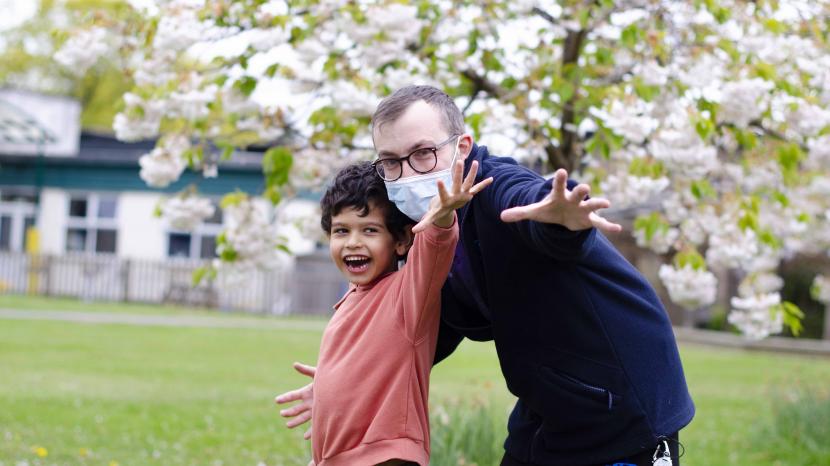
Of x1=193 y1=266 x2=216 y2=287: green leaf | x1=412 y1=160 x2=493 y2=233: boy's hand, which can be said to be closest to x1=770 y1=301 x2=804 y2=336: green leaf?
x1=193 y1=266 x2=216 y2=287: green leaf

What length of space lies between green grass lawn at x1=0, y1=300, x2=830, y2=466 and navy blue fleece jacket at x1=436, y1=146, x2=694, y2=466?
3886 mm

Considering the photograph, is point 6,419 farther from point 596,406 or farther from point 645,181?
point 596,406

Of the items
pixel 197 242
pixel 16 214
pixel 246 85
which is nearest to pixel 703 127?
pixel 246 85

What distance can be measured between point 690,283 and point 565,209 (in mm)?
3475

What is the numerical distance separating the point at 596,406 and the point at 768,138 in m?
3.70

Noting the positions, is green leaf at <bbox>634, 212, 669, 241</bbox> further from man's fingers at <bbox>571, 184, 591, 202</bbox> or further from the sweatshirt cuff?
man's fingers at <bbox>571, 184, 591, 202</bbox>

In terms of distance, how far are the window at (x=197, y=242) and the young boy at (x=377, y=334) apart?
73.0ft

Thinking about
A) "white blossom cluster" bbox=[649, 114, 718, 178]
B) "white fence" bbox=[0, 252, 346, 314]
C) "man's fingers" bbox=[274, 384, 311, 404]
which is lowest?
"white fence" bbox=[0, 252, 346, 314]

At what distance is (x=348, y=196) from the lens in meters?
2.67

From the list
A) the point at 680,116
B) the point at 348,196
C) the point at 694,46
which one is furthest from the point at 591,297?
the point at 694,46

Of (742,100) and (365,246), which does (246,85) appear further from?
(365,246)

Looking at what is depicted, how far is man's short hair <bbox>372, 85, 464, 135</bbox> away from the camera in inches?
93.5

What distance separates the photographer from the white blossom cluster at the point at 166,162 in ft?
17.7

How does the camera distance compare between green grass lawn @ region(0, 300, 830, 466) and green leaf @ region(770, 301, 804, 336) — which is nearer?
green leaf @ region(770, 301, 804, 336)
